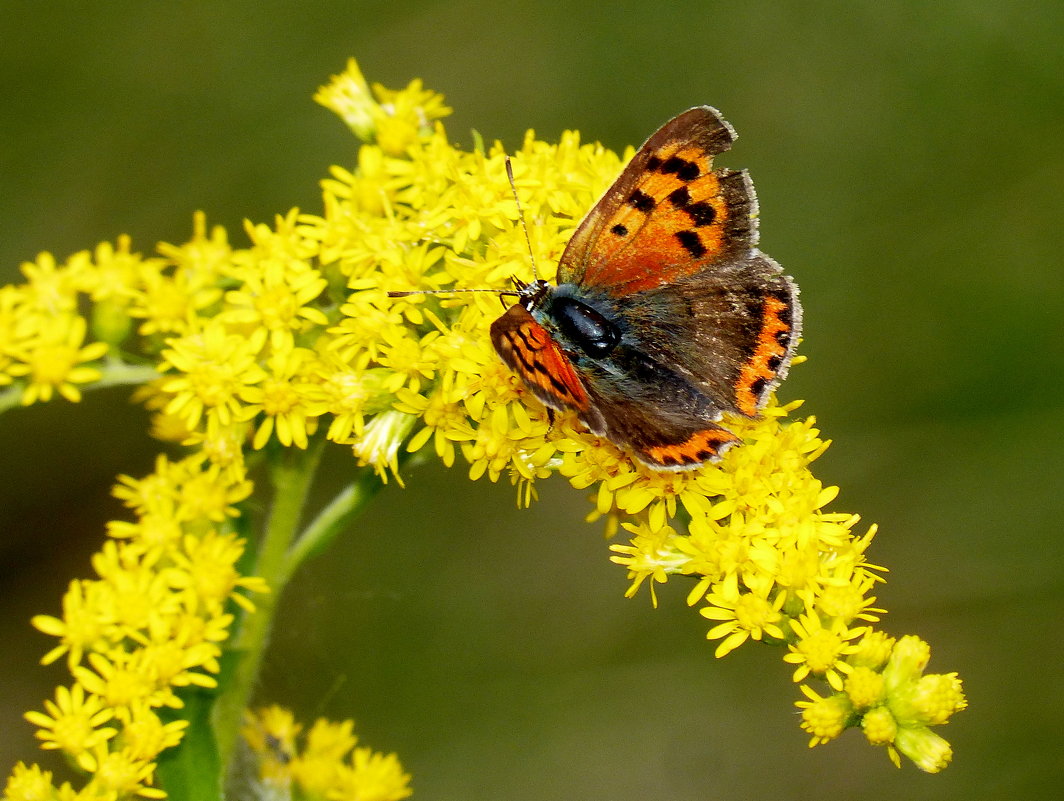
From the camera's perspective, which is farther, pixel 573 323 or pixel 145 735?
pixel 573 323

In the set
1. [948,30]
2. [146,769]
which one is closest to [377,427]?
[146,769]

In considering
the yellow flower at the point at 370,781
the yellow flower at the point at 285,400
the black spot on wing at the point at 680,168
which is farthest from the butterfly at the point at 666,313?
the yellow flower at the point at 370,781

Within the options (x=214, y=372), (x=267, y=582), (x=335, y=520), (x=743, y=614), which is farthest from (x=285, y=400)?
(x=743, y=614)

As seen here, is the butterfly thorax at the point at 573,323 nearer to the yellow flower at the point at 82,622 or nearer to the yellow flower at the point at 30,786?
the yellow flower at the point at 82,622

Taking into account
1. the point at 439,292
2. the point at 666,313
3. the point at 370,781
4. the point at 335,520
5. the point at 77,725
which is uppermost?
the point at 666,313

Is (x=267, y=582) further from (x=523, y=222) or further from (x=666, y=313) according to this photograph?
(x=666, y=313)

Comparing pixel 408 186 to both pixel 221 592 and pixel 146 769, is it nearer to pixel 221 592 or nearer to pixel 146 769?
pixel 221 592
